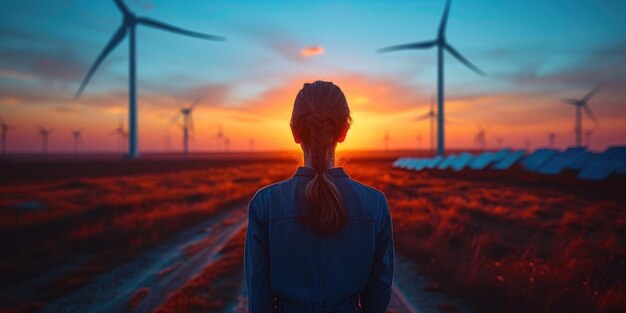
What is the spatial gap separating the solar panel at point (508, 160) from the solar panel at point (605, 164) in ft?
32.9

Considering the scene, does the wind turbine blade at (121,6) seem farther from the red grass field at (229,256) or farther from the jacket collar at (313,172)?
the jacket collar at (313,172)

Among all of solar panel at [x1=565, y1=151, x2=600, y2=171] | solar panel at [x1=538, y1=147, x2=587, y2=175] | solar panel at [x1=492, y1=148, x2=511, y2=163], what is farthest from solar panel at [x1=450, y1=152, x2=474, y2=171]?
solar panel at [x1=565, y1=151, x2=600, y2=171]

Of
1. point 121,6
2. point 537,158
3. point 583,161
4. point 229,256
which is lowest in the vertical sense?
point 229,256

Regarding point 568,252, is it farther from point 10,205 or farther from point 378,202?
point 10,205

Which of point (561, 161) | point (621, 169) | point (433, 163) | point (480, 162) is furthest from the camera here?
point (433, 163)

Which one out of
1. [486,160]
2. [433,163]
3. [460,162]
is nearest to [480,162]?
[486,160]

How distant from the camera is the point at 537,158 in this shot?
30.7 meters

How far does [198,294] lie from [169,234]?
688 cm

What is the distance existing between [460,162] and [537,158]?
1062 cm

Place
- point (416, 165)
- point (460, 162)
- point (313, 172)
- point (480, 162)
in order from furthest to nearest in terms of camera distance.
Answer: point (416, 165), point (460, 162), point (480, 162), point (313, 172)

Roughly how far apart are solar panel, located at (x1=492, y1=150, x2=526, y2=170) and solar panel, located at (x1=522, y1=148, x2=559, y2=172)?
1518 millimetres

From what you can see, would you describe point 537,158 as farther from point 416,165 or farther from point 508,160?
point 416,165

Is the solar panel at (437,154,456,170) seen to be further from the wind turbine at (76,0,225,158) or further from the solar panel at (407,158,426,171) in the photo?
the wind turbine at (76,0,225,158)

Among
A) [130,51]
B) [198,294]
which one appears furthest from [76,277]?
[130,51]
